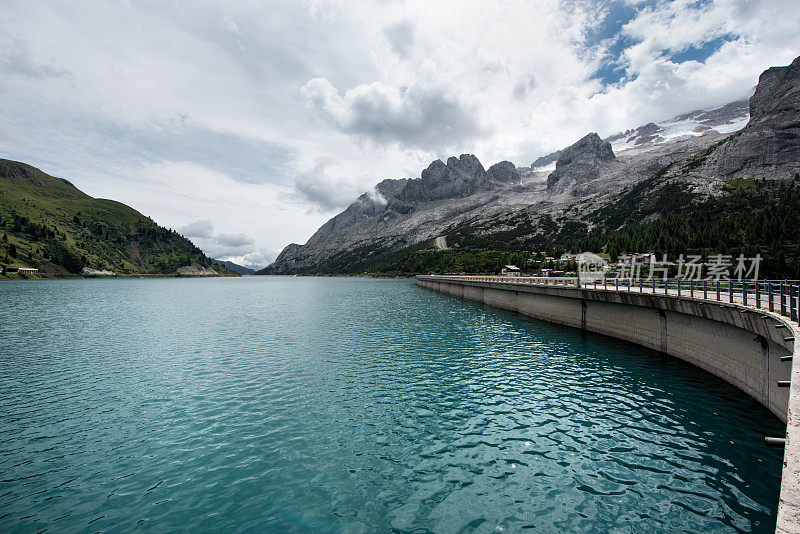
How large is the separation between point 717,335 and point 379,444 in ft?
75.3

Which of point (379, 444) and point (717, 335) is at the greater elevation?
point (717, 335)

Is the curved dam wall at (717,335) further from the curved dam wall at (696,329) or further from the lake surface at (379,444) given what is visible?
the lake surface at (379,444)

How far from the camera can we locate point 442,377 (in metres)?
23.4

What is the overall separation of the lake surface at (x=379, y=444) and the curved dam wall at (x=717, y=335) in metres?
1.28

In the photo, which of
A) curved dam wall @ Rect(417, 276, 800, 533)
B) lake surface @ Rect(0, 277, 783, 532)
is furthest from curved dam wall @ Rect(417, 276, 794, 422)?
lake surface @ Rect(0, 277, 783, 532)

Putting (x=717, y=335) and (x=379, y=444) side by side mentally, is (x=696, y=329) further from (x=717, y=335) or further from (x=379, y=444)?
(x=379, y=444)

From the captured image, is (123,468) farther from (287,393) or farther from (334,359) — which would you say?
(334,359)

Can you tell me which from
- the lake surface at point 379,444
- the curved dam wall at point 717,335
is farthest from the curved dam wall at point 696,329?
the lake surface at point 379,444

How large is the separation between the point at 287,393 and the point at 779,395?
24325mm

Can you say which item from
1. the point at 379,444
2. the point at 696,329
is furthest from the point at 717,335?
the point at 379,444

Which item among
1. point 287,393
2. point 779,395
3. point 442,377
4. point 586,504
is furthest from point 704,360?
point 287,393

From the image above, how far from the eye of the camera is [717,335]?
886 inches

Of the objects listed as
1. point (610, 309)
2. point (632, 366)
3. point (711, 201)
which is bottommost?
point (632, 366)

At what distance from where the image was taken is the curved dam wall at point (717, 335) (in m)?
6.12
